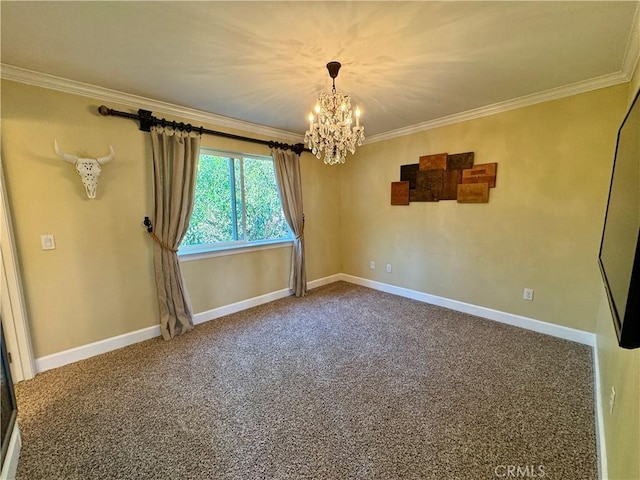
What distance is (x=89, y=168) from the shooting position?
2.30m

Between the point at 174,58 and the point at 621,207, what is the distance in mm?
2704

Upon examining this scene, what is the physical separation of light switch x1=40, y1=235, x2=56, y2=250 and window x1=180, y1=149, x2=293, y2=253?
102cm

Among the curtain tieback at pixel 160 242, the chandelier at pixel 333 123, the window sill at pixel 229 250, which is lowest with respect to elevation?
the window sill at pixel 229 250

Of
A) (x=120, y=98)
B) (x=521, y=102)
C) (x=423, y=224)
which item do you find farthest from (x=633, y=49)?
(x=120, y=98)

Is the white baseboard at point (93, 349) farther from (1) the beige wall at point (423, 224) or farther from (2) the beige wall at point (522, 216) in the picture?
(2) the beige wall at point (522, 216)

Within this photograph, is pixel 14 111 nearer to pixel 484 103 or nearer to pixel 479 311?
pixel 484 103

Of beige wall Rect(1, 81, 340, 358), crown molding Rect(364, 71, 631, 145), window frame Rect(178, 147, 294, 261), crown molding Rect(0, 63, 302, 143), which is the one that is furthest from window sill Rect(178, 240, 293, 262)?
crown molding Rect(364, 71, 631, 145)

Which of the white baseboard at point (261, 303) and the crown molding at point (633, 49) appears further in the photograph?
the white baseboard at point (261, 303)

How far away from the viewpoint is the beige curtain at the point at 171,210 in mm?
2713

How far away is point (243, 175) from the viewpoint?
3.47m

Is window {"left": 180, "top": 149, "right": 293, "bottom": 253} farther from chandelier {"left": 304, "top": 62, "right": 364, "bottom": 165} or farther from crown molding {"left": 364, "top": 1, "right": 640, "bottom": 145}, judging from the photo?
crown molding {"left": 364, "top": 1, "right": 640, "bottom": 145}

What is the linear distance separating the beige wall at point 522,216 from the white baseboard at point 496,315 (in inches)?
2.3

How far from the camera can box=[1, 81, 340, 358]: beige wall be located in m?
2.12

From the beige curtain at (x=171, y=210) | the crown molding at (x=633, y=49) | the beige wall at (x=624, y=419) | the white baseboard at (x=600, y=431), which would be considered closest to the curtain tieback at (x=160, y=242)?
the beige curtain at (x=171, y=210)
